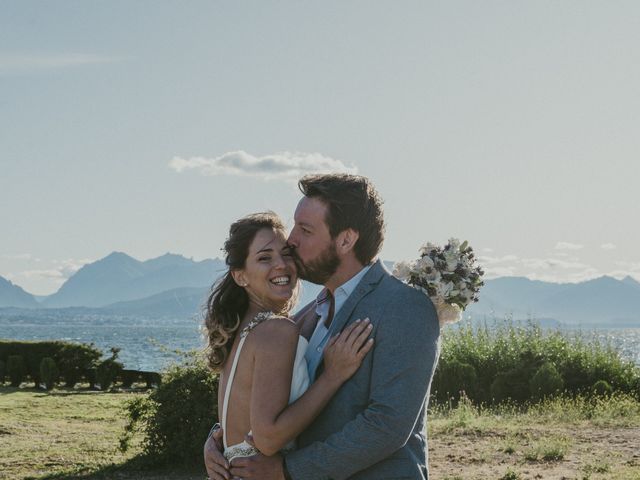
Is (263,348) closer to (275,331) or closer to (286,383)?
(275,331)

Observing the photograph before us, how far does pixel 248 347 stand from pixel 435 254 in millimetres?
1023

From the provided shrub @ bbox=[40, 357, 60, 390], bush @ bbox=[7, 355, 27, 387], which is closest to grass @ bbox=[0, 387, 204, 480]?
shrub @ bbox=[40, 357, 60, 390]

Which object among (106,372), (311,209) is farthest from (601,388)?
(311,209)

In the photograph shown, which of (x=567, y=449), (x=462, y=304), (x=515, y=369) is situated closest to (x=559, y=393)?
(x=515, y=369)

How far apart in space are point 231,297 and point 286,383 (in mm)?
→ 774

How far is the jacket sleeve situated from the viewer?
3.56 metres

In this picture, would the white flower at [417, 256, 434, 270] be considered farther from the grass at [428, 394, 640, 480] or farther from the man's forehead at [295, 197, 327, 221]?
the grass at [428, 394, 640, 480]

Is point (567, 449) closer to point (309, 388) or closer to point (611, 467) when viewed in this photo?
point (611, 467)

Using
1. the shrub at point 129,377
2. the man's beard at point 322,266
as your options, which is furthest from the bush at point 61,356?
the man's beard at point 322,266

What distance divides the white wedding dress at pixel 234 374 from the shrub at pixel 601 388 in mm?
15110

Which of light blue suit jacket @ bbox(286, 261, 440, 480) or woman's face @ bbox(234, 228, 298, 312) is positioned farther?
woman's face @ bbox(234, 228, 298, 312)

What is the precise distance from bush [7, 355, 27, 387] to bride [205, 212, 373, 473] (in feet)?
70.7

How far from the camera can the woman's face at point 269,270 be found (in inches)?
168

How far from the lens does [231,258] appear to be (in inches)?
172
